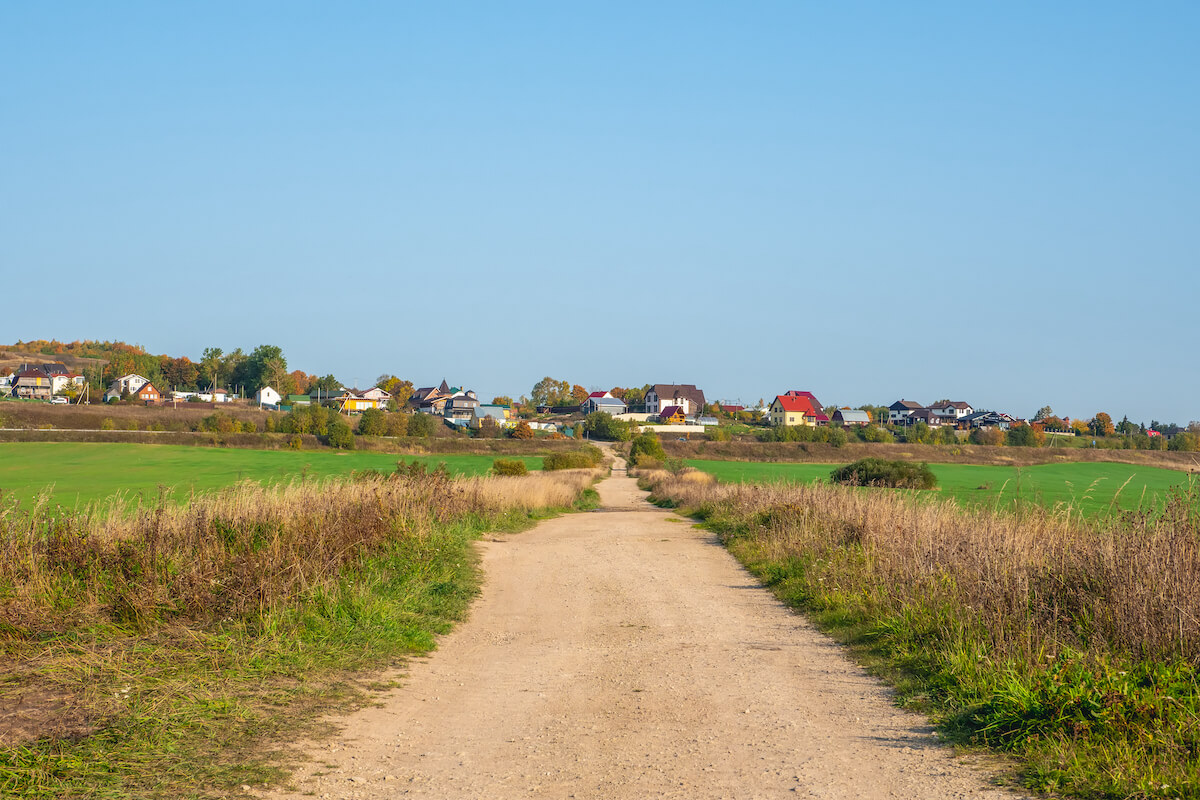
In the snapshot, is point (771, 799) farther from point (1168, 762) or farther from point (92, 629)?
point (92, 629)

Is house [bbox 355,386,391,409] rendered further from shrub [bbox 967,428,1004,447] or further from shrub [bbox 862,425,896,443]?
shrub [bbox 967,428,1004,447]

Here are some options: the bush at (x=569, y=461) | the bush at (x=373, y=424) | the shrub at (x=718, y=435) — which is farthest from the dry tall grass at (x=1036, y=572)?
the shrub at (x=718, y=435)

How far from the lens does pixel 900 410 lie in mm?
191500

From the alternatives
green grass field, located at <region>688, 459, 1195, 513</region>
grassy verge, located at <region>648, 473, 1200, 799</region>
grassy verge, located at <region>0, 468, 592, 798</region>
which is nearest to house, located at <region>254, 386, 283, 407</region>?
green grass field, located at <region>688, 459, 1195, 513</region>

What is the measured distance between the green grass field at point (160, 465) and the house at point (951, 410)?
13361 centimetres

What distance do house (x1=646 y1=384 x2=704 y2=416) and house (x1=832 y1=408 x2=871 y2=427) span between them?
2741cm

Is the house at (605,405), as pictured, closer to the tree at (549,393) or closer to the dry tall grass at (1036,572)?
the tree at (549,393)

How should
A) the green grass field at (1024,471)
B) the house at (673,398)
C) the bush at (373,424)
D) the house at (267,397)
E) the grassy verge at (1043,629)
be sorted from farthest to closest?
the house at (673,398)
the house at (267,397)
the bush at (373,424)
the green grass field at (1024,471)
the grassy verge at (1043,629)

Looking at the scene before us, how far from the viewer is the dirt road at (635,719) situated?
5.59m

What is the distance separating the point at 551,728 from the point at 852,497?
14.4 m

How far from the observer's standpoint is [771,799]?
5277 millimetres

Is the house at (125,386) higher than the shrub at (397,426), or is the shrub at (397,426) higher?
the house at (125,386)

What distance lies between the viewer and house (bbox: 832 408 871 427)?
538 feet

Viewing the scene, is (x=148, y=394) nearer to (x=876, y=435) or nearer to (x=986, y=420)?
(x=876, y=435)
